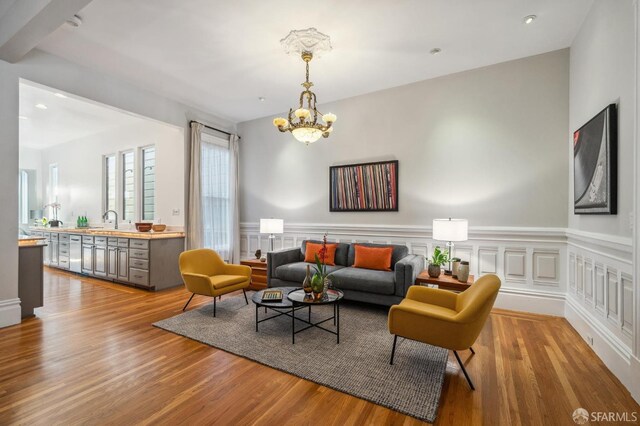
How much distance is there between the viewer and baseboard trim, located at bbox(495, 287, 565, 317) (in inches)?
138

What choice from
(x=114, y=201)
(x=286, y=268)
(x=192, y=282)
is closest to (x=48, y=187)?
(x=114, y=201)

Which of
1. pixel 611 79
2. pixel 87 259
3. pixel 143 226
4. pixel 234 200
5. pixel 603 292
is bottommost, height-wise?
pixel 87 259

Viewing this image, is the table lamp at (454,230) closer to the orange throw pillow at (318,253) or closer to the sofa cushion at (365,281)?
the sofa cushion at (365,281)

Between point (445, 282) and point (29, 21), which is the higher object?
point (29, 21)

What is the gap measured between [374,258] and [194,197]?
131 inches

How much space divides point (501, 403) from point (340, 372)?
3.60 feet

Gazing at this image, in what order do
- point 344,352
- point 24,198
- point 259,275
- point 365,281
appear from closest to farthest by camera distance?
point 344,352
point 365,281
point 259,275
point 24,198

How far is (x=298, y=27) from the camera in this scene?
2990 mm

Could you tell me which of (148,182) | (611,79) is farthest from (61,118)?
(611,79)

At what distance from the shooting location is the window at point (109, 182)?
6.50 meters

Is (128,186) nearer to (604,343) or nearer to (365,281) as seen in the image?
(365,281)

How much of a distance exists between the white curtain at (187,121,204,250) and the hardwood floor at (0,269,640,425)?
213cm

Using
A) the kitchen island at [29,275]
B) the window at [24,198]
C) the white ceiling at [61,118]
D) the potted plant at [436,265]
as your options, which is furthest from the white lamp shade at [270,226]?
the window at [24,198]

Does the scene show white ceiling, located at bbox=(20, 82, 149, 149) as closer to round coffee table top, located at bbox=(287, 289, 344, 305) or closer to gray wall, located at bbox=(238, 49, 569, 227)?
gray wall, located at bbox=(238, 49, 569, 227)
